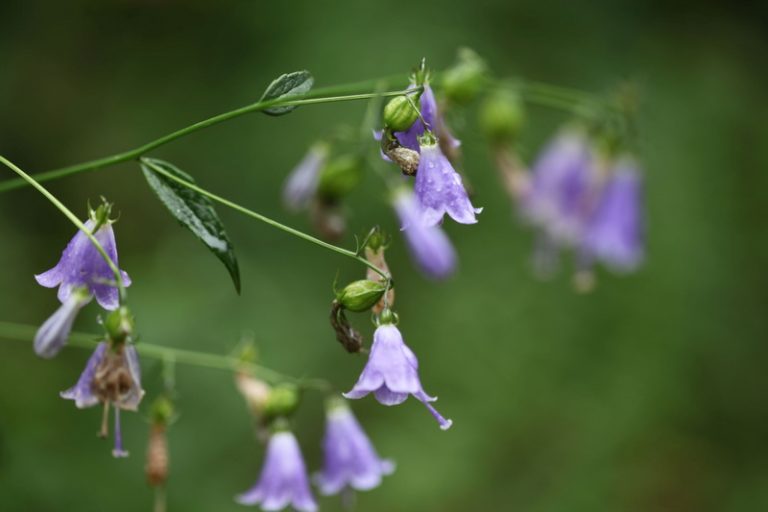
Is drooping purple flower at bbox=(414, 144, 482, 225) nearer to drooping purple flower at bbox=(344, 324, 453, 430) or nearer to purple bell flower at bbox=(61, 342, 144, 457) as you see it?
drooping purple flower at bbox=(344, 324, 453, 430)

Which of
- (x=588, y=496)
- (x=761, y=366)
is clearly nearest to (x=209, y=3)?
(x=588, y=496)

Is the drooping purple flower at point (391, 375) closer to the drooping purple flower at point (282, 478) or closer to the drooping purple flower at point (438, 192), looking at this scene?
the drooping purple flower at point (438, 192)

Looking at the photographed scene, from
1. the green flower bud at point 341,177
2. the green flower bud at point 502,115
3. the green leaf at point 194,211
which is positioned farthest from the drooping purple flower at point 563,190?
the green leaf at point 194,211

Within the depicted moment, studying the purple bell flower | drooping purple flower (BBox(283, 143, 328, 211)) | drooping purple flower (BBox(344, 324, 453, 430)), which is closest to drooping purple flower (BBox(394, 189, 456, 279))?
drooping purple flower (BBox(283, 143, 328, 211))

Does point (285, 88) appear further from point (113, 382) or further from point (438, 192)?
point (113, 382)

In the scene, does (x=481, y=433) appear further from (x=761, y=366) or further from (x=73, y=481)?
(x=73, y=481)

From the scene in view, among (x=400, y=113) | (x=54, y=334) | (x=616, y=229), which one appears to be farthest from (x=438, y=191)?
(x=616, y=229)
